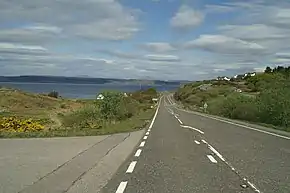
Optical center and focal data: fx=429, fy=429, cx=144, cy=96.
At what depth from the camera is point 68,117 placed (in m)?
47.8

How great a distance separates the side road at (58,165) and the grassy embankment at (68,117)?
5.38m

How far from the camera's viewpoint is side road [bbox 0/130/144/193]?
8.43 metres

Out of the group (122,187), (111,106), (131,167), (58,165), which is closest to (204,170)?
(131,167)

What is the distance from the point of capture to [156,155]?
14.0 metres

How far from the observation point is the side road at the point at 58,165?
8.43 metres

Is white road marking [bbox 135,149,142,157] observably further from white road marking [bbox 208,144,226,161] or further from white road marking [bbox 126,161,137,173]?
white road marking [bbox 208,144,226,161]

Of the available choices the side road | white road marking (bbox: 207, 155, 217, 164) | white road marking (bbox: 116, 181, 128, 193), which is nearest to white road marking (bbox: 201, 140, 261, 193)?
white road marking (bbox: 207, 155, 217, 164)

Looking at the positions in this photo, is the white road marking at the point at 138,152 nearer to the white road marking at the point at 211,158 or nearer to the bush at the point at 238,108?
the white road marking at the point at 211,158

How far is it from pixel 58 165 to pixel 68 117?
1469 inches

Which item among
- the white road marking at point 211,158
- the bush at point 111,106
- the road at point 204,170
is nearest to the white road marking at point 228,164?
the road at point 204,170

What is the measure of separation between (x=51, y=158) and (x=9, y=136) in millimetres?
8092

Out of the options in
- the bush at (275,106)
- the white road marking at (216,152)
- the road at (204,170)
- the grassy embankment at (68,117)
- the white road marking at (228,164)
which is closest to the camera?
the white road marking at (228,164)

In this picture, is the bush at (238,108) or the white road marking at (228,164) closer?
the white road marking at (228,164)

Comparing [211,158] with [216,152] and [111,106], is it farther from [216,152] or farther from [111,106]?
[111,106]
